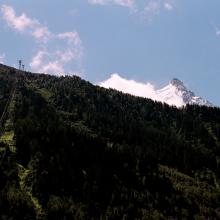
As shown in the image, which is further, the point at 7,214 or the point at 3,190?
the point at 3,190

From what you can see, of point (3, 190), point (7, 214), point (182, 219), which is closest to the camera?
point (7, 214)

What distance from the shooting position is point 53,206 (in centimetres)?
18000

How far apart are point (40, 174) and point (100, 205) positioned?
88.5 feet

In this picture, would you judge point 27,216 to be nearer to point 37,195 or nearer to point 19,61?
point 37,195

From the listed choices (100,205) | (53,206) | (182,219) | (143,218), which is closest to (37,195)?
(53,206)

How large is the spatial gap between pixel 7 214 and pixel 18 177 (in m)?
30.3

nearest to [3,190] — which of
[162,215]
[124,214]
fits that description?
[124,214]

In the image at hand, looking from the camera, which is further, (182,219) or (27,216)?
(182,219)

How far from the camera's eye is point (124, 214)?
187875mm

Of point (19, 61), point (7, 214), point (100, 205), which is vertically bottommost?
point (7, 214)

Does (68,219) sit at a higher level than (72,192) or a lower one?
lower

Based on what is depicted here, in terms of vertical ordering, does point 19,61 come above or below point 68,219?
above

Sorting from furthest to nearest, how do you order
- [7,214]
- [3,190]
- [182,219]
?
1. [182,219]
2. [3,190]
3. [7,214]

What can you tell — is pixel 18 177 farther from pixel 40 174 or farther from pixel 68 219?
pixel 68 219
